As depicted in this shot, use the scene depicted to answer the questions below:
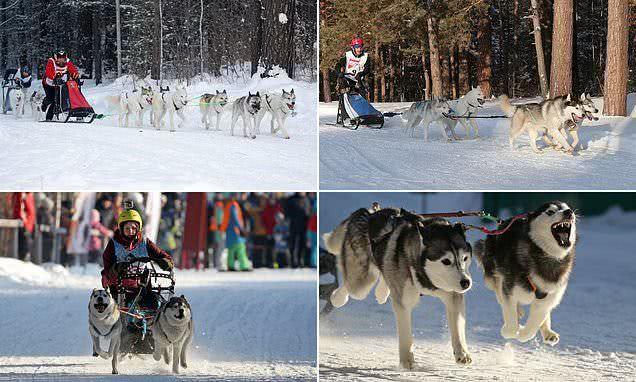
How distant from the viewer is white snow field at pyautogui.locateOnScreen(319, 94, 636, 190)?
7438 mm

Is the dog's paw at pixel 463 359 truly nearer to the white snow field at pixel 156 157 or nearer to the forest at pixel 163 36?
the white snow field at pixel 156 157

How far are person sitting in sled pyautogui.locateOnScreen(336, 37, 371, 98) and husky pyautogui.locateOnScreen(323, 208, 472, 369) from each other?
20.0ft

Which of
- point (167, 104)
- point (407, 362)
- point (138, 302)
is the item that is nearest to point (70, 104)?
point (167, 104)

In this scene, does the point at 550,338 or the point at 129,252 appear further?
the point at 129,252

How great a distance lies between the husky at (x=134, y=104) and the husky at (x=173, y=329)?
6826mm

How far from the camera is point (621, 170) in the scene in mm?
7980

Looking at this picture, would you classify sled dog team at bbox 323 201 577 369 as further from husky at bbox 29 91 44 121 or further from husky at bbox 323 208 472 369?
husky at bbox 29 91 44 121

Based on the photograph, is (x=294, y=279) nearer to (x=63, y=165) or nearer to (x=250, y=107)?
(x=250, y=107)

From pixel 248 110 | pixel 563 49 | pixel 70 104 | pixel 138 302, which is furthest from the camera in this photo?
pixel 70 104

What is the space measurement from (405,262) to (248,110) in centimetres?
688

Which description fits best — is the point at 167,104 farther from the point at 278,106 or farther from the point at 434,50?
the point at 434,50

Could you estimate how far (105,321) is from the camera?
466cm

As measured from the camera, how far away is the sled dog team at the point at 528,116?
790 cm

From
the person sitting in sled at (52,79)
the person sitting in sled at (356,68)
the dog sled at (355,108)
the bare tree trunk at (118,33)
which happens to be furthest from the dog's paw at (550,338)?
the bare tree trunk at (118,33)
